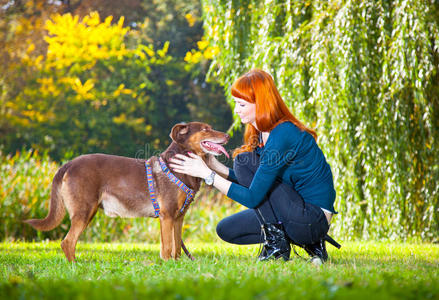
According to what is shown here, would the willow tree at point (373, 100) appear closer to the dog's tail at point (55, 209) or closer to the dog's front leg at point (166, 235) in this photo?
the dog's front leg at point (166, 235)

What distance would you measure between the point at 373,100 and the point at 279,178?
3.15 metres

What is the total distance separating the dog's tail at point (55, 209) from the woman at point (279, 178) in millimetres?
1037

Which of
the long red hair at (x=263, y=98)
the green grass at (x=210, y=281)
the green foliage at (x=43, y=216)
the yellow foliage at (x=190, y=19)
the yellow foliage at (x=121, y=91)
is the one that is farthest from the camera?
the yellow foliage at (x=190, y=19)

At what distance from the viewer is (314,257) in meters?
3.64

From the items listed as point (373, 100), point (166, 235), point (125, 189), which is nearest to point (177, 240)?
point (166, 235)

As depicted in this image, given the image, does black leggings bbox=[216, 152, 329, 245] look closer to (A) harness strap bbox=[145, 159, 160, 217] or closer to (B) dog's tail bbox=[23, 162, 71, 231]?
(A) harness strap bbox=[145, 159, 160, 217]

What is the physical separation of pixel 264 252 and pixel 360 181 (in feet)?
11.0

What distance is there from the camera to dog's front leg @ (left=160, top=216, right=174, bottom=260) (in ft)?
12.5

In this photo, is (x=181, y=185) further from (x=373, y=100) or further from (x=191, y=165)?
(x=373, y=100)

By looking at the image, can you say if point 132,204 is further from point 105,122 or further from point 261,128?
point 105,122

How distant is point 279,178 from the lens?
370cm

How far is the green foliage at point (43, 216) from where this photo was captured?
281 inches

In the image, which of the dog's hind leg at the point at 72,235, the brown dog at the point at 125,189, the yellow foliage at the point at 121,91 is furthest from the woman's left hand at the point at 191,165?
the yellow foliage at the point at 121,91

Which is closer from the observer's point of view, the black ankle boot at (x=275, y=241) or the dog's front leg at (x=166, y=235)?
the black ankle boot at (x=275, y=241)
